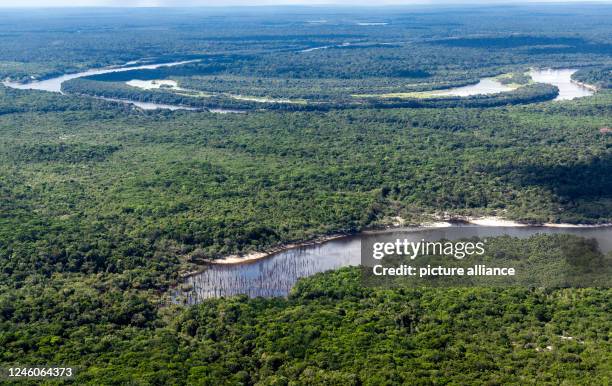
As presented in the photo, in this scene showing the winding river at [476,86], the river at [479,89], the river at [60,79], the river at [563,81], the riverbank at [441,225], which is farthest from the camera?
the river at [60,79]

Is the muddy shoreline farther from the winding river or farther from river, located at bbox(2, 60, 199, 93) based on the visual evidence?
river, located at bbox(2, 60, 199, 93)

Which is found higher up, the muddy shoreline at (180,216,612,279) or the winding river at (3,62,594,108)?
the winding river at (3,62,594,108)

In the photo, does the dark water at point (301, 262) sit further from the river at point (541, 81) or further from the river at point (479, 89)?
the river at point (479, 89)

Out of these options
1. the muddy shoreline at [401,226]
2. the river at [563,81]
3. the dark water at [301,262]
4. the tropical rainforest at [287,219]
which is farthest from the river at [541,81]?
the dark water at [301,262]

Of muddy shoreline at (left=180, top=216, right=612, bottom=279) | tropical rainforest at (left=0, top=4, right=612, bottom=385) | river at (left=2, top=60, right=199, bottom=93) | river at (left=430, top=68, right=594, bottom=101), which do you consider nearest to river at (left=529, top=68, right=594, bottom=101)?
river at (left=430, top=68, right=594, bottom=101)

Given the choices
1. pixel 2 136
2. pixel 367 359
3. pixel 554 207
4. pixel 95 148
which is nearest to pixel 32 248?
pixel 367 359

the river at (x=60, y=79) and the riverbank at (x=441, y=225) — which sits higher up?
the river at (x=60, y=79)
